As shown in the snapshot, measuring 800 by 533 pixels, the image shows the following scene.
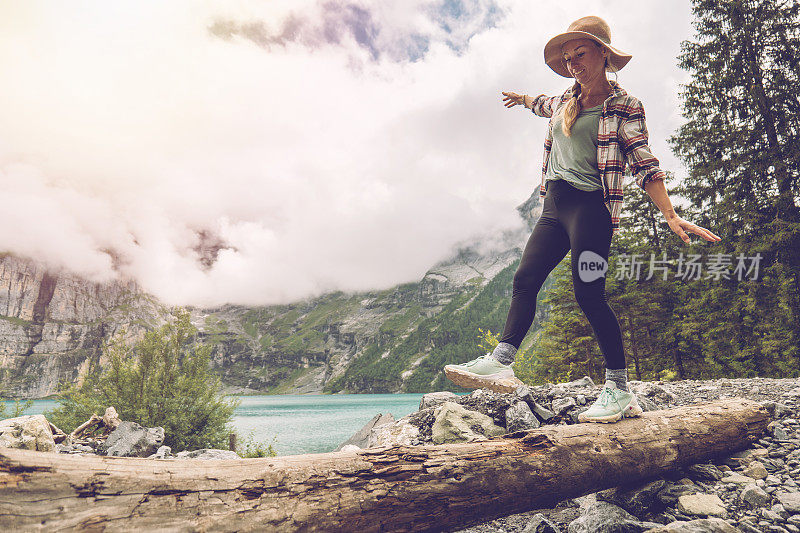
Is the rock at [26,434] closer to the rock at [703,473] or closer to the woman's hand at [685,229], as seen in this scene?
the rock at [703,473]

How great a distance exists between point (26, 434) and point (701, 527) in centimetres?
966

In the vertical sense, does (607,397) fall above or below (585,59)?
below

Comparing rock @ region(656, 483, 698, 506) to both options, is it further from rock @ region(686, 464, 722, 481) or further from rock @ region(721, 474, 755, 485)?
rock @ region(721, 474, 755, 485)

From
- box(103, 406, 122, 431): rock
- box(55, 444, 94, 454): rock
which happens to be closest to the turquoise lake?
box(103, 406, 122, 431): rock

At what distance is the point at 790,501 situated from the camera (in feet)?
8.68

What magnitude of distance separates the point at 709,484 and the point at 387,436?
4.52 metres

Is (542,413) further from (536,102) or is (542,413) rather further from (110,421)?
(110,421)

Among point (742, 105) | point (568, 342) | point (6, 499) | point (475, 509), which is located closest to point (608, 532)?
point (475, 509)

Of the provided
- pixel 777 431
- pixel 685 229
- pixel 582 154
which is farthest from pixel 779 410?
pixel 582 154

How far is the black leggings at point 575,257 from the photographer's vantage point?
3.08 m

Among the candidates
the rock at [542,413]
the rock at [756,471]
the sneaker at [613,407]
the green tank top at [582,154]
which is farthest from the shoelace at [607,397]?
the rock at [542,413]

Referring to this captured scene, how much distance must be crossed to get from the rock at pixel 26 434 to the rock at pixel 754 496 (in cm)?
956

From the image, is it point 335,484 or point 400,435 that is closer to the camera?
point 335,484

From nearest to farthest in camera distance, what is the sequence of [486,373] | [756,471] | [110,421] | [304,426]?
1. [756,471]
2. [486,373]
3. [110,421]
4. [304,426]
